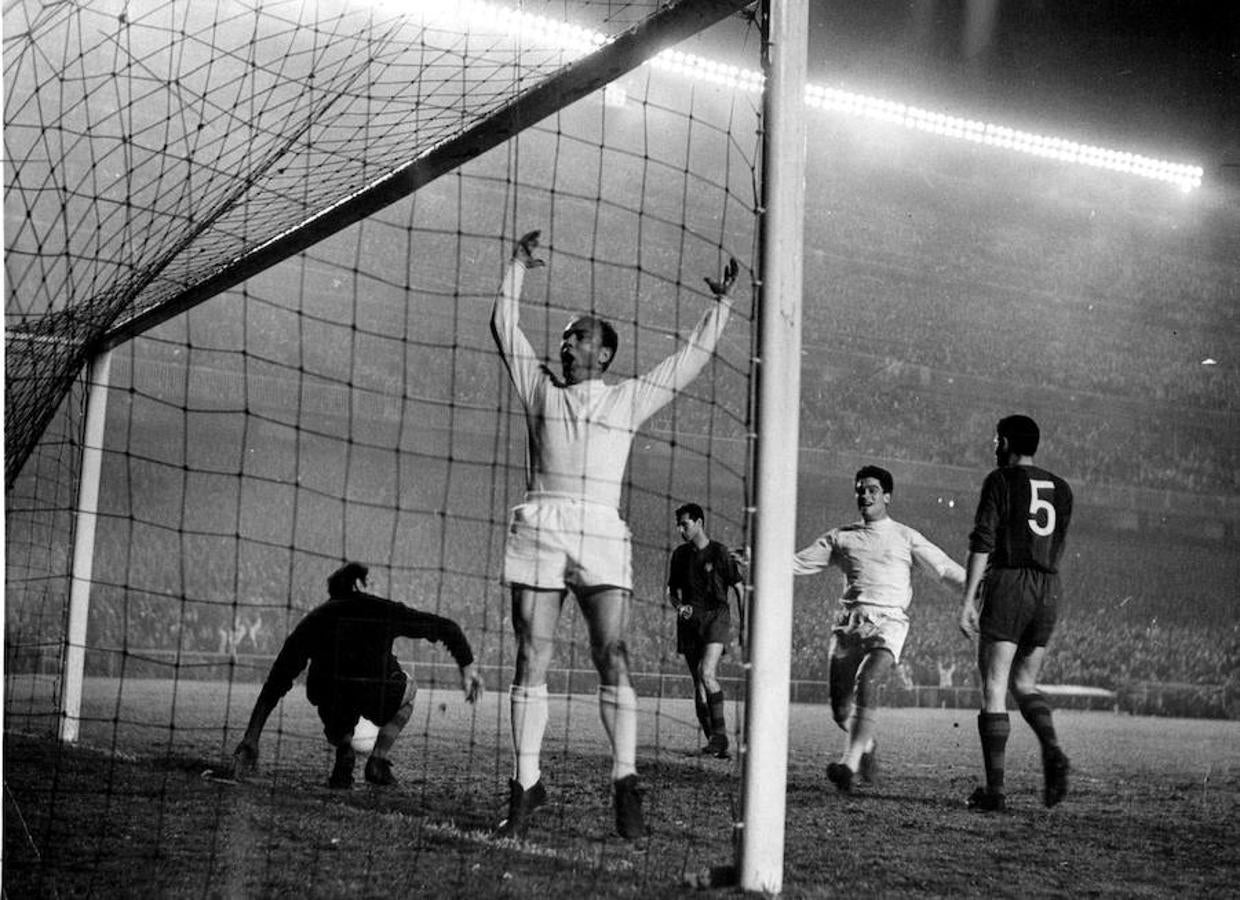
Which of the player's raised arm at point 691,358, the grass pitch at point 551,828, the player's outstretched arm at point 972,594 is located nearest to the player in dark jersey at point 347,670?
the grass pitch at point 551,828

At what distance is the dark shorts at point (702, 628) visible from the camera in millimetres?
6219

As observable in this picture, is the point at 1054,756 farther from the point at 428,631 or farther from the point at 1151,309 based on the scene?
the point at 1151,309

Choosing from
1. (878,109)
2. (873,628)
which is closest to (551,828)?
(873,628)

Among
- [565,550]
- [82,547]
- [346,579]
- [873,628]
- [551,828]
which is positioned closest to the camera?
[565,550]

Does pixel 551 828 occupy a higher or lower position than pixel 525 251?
lower

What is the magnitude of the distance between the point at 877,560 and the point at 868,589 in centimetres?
14

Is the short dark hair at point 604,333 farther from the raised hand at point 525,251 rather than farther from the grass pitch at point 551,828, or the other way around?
the grass pitch at point 551,828

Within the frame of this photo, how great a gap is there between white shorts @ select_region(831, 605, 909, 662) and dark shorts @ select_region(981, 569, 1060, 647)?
51 centimetres

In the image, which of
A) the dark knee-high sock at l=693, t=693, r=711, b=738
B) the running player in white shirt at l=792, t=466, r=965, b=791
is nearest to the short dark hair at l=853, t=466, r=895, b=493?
the running player in white shirt at l=792, t=466, r=965, b=791

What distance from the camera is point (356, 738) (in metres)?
Answer: 4.74

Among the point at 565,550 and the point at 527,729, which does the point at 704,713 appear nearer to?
the point at 527,729

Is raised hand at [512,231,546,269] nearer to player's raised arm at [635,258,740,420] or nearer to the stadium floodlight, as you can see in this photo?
player's raised arm at [635,258,740,420]

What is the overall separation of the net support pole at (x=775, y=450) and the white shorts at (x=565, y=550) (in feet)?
2.05

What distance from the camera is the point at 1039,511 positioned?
15.5 feet
